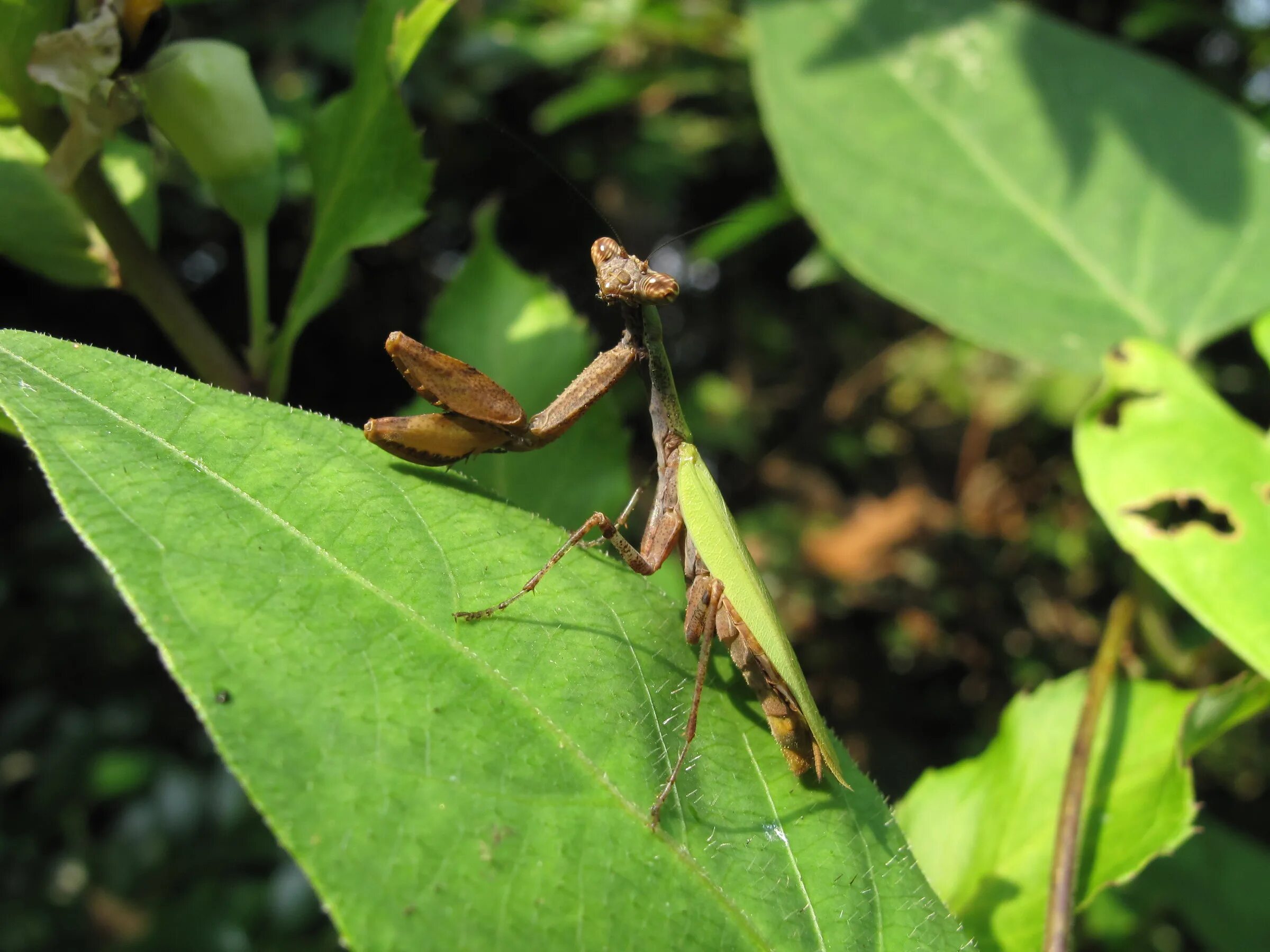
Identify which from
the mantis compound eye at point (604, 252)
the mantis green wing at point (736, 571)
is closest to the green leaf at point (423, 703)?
the mantis green wing at point (736, 571)

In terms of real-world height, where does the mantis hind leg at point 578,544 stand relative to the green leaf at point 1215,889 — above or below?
above

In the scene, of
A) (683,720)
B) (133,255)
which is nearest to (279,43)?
(133,255)

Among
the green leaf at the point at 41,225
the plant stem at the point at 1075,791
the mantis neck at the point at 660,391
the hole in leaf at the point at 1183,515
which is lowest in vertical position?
the plant stem at the point at 1075,791

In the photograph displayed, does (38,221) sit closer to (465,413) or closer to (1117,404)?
(465,413)

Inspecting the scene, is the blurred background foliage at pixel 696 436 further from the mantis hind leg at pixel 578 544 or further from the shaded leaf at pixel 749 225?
the mantis hind leg at pixel 578 544

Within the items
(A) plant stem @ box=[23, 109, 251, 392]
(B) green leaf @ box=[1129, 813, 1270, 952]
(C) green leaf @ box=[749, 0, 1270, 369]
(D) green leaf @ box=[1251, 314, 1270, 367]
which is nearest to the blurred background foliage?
(B) green leaf @ box=[1129, 813, 1270, 952]

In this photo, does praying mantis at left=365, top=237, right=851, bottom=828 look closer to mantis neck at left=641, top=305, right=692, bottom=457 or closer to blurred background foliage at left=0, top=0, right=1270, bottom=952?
mantis neck at left=641, top=305, right=692, bottom=457

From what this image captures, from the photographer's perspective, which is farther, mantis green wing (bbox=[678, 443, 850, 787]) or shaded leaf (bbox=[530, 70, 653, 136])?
shaded leaf (bbox=[530, 70, 653, 136])
